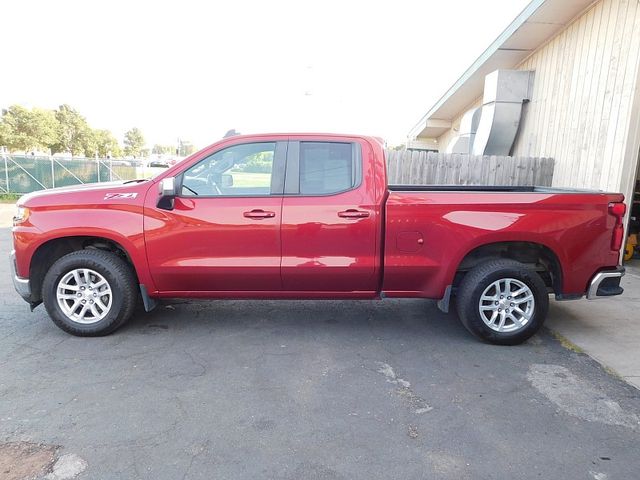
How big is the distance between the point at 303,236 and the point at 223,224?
29.9 inches

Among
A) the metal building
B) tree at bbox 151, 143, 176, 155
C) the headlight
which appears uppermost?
tree at bbox 151, 143, 176, 155

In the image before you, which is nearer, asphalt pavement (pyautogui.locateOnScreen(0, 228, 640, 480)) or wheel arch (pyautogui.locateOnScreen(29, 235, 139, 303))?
asphalt pavement (pyautogui.locateOnScreen(0, 228, 640, 480))

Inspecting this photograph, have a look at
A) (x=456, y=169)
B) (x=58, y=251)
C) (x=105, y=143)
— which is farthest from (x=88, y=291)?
(x=105, y=143)

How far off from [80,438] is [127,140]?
11043 cm

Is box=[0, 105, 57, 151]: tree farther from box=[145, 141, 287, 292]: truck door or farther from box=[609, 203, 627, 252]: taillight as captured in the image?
box=[609, 203, 627, 252]: taillight

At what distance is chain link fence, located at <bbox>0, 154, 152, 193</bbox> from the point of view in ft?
65.1

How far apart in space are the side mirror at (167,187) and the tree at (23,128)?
4354 centimetres

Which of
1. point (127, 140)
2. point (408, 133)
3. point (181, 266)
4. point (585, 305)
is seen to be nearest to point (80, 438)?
point (181, 266)

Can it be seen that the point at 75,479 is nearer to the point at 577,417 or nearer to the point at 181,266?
the point at 181,266

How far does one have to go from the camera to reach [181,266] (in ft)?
14.6

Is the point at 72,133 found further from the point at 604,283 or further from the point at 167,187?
the point at 604,283

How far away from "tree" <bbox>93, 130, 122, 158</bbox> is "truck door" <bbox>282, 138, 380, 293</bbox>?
215 feet

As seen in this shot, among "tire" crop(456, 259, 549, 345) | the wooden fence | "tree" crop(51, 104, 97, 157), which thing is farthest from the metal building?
"tree" crop(51, 104, 97, 157)

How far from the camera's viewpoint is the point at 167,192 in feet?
14.2
